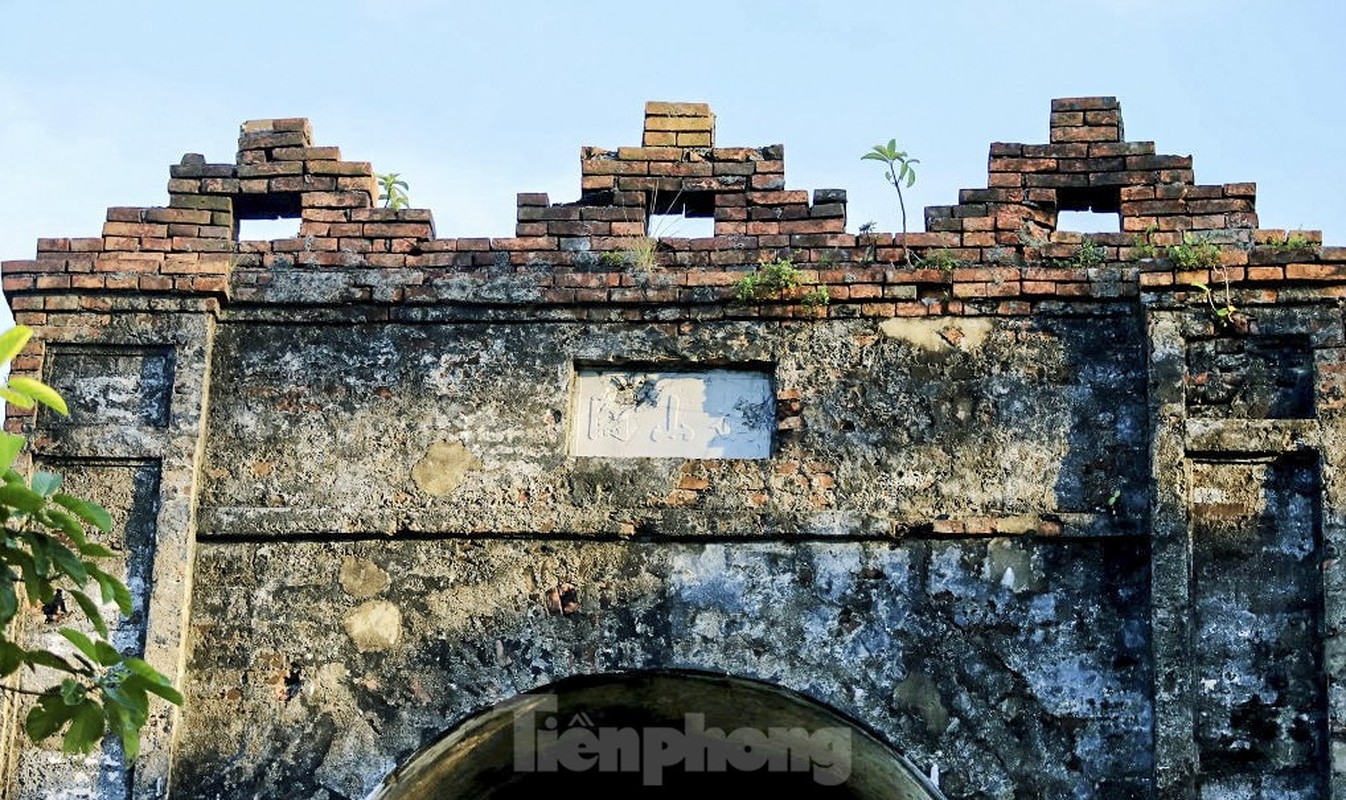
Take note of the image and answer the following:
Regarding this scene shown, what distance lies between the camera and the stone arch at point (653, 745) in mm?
8117

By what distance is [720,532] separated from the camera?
26.9 feet

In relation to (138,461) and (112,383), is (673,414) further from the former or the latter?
(112,383)

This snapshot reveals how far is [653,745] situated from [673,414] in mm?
1445

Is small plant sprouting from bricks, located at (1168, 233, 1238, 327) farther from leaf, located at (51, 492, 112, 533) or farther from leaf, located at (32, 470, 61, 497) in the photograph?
leaf, located at (32, 470, 61, 497)

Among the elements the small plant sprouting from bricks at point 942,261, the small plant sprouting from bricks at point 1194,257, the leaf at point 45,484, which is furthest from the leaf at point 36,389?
the small plant sprouting from bricks at point 1194,257

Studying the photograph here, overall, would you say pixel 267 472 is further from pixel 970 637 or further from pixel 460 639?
pixel 970 637

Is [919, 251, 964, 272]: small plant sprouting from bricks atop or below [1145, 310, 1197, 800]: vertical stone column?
atop

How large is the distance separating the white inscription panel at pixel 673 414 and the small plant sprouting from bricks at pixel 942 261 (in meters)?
0.77

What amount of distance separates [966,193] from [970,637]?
184cm

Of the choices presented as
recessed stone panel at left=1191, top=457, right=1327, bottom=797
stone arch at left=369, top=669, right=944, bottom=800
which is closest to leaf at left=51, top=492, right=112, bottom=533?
stone arch at left=369, top=669, right=944, bottom=800

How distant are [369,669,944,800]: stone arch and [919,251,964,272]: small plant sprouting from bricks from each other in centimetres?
176

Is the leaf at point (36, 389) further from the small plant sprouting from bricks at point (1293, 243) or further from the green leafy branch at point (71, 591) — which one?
the small plant sprouting from bricks at point (1293, 243)

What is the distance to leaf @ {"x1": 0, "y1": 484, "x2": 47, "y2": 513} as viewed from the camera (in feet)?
19.8

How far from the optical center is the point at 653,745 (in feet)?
29.6
